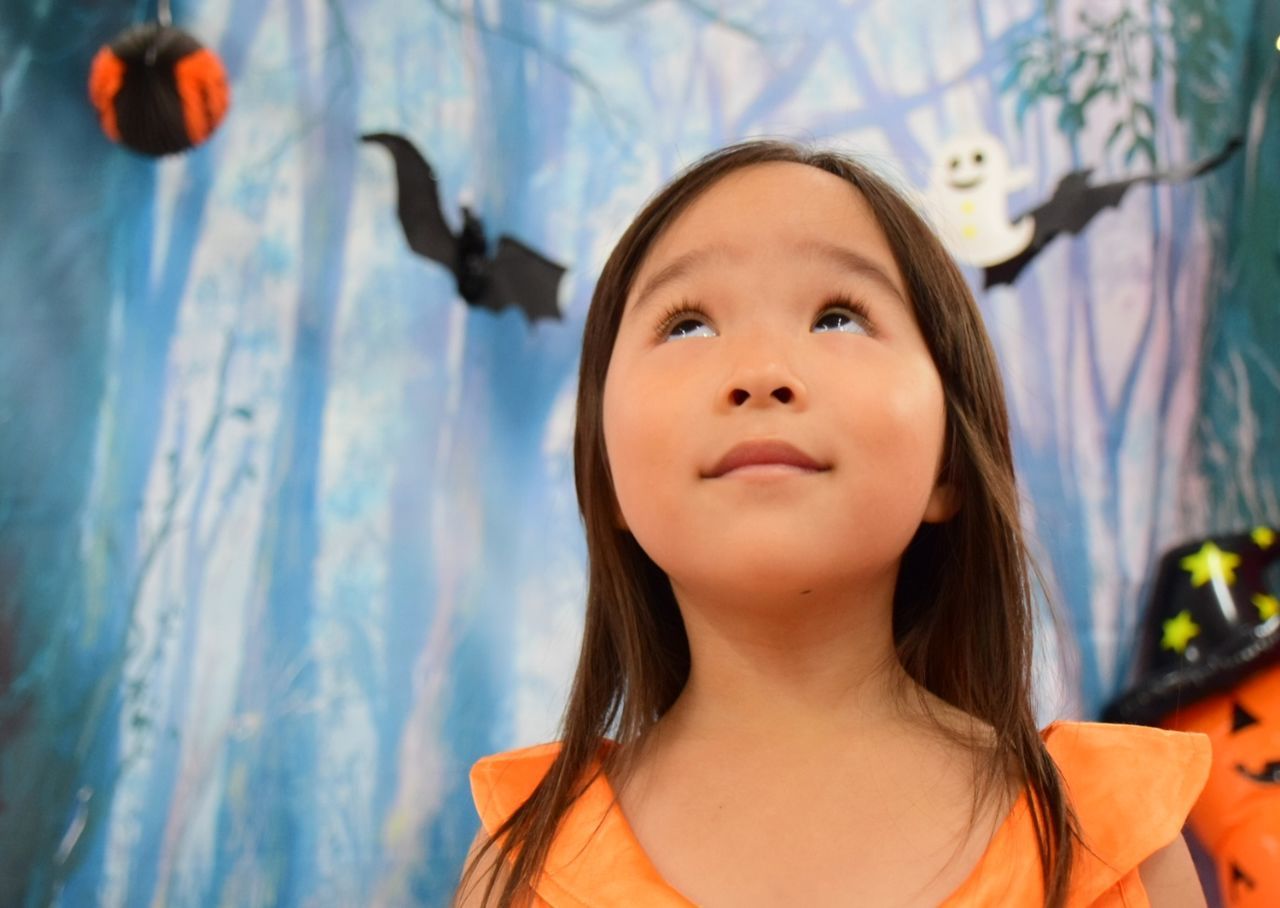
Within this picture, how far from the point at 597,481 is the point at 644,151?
1.82 feet

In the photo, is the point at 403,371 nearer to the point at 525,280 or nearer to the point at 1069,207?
the point at 525,280

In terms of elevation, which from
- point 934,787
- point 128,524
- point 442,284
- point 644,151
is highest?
point 644,151

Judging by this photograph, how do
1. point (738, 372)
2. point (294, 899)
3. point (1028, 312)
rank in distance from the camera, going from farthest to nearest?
point (1028, 312) < point (294, 899) < point (738, 372)

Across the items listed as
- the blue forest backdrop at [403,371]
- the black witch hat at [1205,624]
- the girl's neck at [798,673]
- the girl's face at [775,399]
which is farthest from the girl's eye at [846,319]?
the black witch hat at [1205,624]

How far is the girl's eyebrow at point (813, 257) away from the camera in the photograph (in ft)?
2.24

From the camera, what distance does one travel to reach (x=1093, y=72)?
1.21m

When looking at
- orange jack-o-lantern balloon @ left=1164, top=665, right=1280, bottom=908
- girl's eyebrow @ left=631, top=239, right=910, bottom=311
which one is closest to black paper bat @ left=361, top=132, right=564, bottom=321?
girl's eyebrow @ left=631, top=239, right=910, bottom=311

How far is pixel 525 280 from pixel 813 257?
0.58 m

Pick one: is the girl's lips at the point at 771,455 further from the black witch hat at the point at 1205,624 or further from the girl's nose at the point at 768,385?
the black witch hat at the point at 1205,624

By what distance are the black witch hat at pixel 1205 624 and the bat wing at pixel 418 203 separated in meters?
0.80

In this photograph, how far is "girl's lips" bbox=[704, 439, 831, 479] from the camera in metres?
0.61

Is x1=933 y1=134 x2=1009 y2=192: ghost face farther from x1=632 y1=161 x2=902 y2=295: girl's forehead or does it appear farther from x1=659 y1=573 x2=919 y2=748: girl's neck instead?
x1=659 y1=573 x2=919 y2=748: girl's neck

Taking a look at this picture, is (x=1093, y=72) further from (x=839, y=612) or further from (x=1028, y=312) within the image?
(x=839, y=612)

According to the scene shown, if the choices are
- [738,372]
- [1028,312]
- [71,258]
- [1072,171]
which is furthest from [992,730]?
[71,258]
